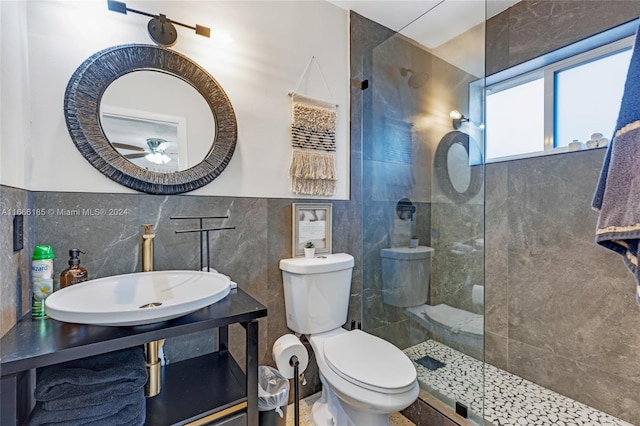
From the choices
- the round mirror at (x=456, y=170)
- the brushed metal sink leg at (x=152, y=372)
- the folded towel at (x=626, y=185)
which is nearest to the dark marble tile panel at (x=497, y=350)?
the round mirror at (x=456, y=170)

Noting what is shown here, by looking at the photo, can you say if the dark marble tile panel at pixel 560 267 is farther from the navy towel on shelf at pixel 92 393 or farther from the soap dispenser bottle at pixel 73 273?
the soap dispenser bottle at pixel 73 273

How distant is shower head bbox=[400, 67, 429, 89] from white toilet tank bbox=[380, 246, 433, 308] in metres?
1.14

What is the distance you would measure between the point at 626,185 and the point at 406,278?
1.53 meters

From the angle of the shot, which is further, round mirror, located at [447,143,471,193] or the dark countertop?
round mirror, located at [447,143,471,193]

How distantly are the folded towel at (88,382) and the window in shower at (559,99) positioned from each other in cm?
230

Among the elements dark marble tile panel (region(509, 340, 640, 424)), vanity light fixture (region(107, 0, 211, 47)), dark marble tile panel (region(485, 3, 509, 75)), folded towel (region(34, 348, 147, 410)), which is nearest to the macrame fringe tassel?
vanity light fixture (region(107, 0, 211, 47))

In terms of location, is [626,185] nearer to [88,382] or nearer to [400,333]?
[88,382]

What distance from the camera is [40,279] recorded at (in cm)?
102

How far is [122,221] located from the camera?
127 centimetres

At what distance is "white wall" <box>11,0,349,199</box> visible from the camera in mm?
1149

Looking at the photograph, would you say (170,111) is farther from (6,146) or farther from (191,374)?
(191,374)

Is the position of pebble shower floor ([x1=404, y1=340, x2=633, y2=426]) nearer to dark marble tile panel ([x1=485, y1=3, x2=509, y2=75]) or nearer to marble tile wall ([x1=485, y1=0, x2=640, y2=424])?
marble tile wall ([x1=485, y1=0, x2=640, y2=424])

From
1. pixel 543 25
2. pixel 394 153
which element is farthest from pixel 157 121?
pixel 543 25

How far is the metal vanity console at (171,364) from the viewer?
30.3 inches
